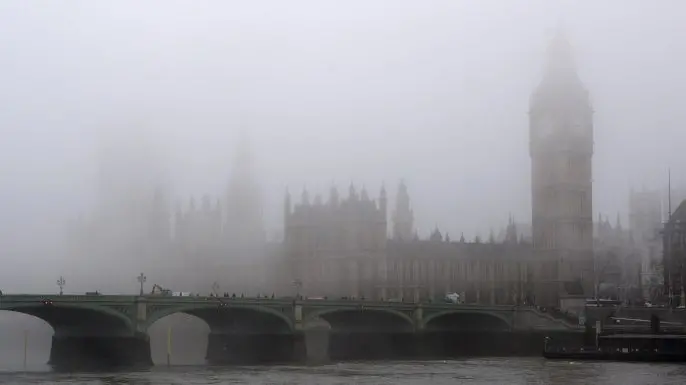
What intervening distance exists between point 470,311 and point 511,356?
5.13 meters

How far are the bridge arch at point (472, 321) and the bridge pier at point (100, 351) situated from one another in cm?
2525

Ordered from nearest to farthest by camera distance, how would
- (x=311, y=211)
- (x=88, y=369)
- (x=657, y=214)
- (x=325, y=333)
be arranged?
(x=88, y=369) → (x=325, y=333) → (x=311, y=211) → (x=657, y=214)


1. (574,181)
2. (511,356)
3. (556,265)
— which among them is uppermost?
(574,181)

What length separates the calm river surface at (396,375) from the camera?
2030 inches

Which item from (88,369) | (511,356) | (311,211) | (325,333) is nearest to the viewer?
(88,369)

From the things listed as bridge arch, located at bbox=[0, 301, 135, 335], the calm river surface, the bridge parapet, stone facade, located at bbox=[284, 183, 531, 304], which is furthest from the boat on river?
stone facade, located at bbox=[284, 183, 531, 304]

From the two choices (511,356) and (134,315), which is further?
(511,356)

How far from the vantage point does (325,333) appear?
88750 millimetres

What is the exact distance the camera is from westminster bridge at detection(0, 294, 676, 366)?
62.5m

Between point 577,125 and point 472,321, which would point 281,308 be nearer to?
point 472,321

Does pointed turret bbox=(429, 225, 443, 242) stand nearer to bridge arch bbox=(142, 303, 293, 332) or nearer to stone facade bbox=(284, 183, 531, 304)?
stone facade bbox=(284, 183, 531, 304)

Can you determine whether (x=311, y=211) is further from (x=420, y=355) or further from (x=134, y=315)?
(x=134, y=315)

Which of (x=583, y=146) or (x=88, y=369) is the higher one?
(x=583, y=146)

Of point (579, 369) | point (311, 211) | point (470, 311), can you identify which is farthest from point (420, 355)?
point (311, 211)
